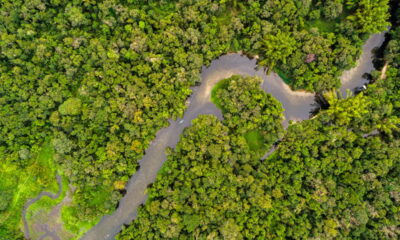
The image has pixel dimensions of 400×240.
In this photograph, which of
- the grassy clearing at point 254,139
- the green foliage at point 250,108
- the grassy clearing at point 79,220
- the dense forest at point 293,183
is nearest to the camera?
the dense forest at point 293,183

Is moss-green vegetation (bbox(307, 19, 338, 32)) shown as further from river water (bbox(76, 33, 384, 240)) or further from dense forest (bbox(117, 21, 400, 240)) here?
dense forest (bbox(117, 21, 400, 240))

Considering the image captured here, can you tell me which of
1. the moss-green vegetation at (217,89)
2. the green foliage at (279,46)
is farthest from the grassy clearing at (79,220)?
the green foliage at (279,46)

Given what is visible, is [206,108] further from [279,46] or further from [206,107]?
[279,46]

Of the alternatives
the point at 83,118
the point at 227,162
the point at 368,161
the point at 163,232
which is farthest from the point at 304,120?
the point at 83,118

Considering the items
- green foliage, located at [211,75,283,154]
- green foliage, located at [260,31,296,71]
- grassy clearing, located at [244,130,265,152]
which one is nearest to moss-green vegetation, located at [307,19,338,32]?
green foliage, located at [260,31,296,71]

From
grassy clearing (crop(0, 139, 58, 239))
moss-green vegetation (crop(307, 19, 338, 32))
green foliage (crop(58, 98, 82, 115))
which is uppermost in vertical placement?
green foliage (crop(58, 98, 82, 115))

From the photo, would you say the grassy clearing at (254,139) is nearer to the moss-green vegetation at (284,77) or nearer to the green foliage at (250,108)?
the green foliage at (250,108)

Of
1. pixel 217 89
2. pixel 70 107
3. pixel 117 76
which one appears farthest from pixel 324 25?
pixel 70 107
